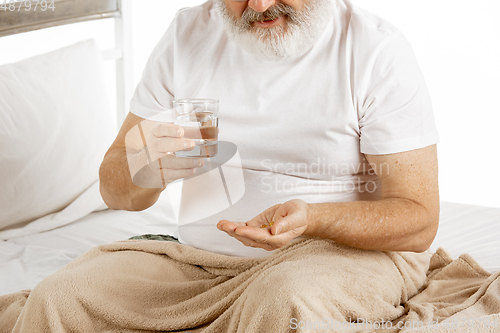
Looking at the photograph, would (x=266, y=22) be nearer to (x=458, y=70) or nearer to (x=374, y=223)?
(x=374, y=223)

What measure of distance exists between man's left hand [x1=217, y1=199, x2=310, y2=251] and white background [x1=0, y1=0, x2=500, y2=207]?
5.11 feet

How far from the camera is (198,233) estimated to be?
1.25 m

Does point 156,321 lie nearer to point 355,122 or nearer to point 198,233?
point 198,233

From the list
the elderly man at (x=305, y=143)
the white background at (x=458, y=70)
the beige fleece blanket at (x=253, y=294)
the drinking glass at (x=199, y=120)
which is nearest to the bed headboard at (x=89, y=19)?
the white background at (x=458, y=70)

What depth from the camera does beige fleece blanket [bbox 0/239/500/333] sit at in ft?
2.88

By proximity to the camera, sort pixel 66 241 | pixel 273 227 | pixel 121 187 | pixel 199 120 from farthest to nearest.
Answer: pixel 66 241, pixel 121 187, pixel 199 120, pixel 273 227

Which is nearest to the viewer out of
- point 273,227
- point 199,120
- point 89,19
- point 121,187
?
point 273,227

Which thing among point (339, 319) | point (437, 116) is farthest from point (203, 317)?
point (437, 116)

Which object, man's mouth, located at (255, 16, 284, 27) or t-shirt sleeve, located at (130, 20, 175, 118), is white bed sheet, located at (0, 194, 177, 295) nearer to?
t-shirt sleeve, located at (130, 20, 175, 118)

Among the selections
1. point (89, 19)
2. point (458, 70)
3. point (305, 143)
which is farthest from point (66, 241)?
point (458, 70)

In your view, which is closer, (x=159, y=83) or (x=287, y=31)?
(x=287, y=31)

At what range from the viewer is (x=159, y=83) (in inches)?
52.5

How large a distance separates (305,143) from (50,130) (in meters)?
0.99

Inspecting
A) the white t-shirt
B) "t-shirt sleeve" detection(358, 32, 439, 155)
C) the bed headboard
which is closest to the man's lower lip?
the white t-shirt
